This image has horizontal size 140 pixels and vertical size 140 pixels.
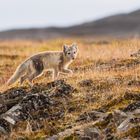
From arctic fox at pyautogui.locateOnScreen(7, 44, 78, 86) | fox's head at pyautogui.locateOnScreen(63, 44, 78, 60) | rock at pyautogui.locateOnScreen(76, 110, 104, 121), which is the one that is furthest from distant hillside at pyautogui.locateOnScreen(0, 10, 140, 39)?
rock at pyautogui.locateOnScreen(76, 110, 104, 121)

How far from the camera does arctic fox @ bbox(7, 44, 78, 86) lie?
21359 mm

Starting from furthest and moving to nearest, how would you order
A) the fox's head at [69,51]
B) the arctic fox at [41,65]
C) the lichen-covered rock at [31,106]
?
A: the fox's head at [69,51] → the arctic fox at [41,65] → the lichen-covered rock at [31,106]

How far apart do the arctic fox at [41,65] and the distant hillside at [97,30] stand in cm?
6538

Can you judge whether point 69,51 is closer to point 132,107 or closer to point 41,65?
point 41,65

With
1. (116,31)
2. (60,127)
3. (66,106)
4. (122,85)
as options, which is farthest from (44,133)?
(116,31)

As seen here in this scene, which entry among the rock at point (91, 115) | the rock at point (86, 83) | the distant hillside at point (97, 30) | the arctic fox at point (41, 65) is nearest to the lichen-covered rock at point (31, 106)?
the rock at point (91, 115)

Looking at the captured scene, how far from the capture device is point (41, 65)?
70.6 ft

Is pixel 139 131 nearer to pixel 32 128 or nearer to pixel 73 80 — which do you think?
pixel 32 128

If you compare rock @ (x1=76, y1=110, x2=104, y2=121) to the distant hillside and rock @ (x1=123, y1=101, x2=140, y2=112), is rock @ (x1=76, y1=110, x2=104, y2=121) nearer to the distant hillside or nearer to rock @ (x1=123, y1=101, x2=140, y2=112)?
rock @ (x1=123, y1=101, x2=140, y2=112)

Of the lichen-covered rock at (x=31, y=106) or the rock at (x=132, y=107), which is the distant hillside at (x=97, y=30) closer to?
the lichen-covered rock at (x=31, y=106)

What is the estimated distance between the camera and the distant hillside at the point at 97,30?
91312 mm

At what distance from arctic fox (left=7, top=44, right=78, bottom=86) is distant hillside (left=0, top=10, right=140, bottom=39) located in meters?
65.4

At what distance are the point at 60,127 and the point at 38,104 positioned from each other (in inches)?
48.2

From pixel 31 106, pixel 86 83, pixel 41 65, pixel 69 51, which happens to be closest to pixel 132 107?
pixel 31 106
